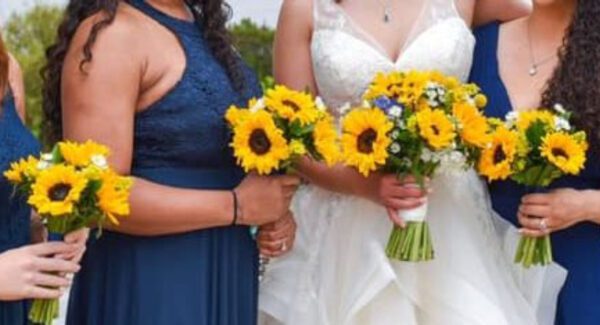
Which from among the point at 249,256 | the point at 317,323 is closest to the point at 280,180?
the point at 249,256

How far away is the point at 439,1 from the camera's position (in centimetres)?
372

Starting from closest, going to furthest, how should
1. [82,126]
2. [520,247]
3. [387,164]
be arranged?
[82,126], [387,164], [520,247]

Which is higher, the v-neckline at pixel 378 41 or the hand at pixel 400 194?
the v-neckline at pixel 378 41

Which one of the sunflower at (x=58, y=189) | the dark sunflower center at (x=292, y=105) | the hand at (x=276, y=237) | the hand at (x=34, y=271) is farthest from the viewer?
the hand at (x=276, y=237)

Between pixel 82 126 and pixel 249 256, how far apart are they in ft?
2.30

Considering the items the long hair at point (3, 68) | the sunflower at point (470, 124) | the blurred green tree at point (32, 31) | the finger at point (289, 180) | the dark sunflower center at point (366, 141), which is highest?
the blurred green tree at point (32, 31)

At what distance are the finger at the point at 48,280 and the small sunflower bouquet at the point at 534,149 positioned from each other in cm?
127

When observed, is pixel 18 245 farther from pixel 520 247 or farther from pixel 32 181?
pixel 520 247

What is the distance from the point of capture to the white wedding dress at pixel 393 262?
136 inches

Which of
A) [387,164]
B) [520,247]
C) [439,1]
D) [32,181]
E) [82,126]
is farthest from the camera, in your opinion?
[439,1]

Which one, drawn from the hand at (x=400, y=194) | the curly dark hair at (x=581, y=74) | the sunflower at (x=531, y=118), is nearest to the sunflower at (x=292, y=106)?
the hand at (x=400, y=194)

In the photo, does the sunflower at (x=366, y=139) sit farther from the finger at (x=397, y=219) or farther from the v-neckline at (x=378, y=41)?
the v-neckline at (x=378, y=41)

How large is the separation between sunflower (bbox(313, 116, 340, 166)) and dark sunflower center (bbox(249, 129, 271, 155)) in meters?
0.14

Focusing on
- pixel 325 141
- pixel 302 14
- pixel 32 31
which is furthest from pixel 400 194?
pixel 32 31
